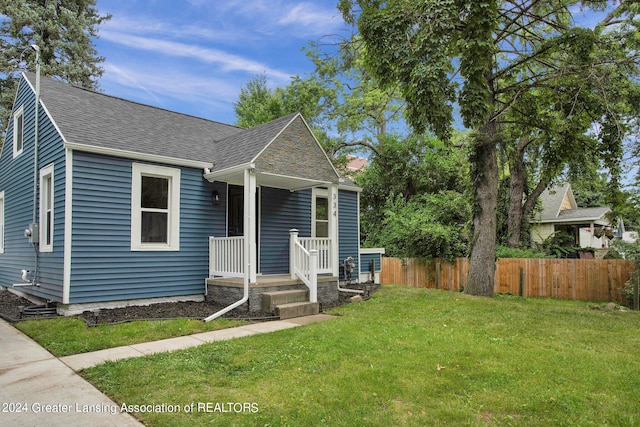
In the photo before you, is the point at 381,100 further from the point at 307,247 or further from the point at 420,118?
the point at 307,247

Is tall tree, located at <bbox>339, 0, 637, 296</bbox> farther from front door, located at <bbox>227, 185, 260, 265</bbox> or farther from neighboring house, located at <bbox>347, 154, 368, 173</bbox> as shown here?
neighboring house, located at <bbox>347, 154, 368, 173</bbox>

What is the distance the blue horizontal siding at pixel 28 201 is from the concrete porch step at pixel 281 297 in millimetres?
3757

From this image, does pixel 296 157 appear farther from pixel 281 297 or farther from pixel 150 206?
pixel 150 206

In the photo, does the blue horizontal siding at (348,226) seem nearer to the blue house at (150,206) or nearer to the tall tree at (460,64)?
the blue house at (150,206)

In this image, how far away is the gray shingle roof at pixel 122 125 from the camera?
776cm

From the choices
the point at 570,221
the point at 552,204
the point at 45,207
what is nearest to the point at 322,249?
the point at 45,207

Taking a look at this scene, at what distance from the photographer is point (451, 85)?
27.3 ft

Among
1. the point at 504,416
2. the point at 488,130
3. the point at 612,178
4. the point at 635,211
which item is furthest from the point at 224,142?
the point at 635,211

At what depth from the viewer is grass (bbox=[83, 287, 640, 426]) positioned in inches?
125

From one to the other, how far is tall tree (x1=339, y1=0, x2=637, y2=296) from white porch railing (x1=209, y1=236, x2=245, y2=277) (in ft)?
15.6

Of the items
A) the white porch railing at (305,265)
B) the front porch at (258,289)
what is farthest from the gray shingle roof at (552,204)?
the white porch railing at (305,265)

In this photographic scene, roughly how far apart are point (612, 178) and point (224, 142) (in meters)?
9.90

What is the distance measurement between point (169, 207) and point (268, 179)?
225 cm

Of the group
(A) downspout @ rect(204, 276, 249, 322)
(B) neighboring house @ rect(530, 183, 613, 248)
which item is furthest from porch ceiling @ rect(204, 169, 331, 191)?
(B) neighboring house @ rect(530, 183, 613, 248)
